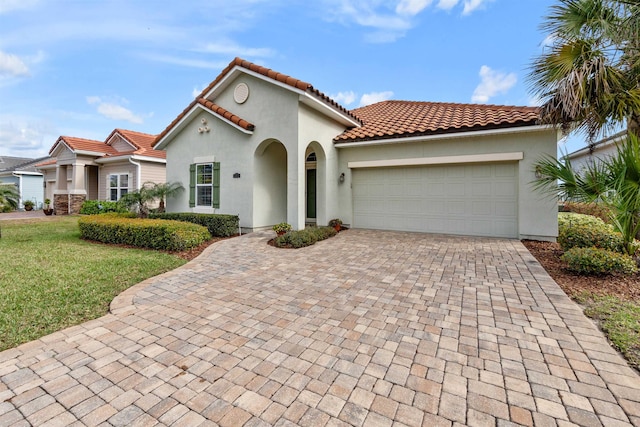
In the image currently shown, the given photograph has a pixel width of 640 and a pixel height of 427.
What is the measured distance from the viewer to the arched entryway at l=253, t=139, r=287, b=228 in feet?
37.6

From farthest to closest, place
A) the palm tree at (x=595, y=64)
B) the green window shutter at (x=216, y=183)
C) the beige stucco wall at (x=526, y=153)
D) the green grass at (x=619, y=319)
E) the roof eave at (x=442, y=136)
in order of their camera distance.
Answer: the green window shutter at (x=216, y=183) < the beige stucco wall at (x=526, y=153) < the roof eave at (x=442, y=136) < the palm tree at (x=595, y=64) < the green grass at (x=619, y=319)

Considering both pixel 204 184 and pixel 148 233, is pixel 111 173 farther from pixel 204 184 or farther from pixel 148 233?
pixel 148 233

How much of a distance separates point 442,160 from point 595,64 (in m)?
4.78

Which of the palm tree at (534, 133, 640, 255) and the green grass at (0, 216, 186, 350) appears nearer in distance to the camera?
the green grass at (0, 216, 186, 350)

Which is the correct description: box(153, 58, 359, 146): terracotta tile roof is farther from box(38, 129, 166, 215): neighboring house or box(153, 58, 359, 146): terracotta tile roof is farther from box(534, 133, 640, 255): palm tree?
box(38, 129, 166, 215): neighboring house

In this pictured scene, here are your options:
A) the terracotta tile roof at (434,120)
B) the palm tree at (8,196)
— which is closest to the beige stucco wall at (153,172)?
the palm tree at (8,196)

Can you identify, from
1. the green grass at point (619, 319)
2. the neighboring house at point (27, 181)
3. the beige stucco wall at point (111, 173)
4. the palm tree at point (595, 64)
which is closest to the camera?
the green grass at point (619, 319)

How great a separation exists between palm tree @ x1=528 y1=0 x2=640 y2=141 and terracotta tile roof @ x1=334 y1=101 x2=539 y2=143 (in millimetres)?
2295

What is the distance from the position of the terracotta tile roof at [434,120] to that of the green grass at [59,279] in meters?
8.72

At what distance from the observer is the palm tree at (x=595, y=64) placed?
6.60 meters

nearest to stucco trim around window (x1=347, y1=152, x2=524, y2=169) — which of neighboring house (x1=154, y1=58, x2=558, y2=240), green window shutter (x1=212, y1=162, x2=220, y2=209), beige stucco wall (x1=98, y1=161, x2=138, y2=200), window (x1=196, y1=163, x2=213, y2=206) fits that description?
neighboring house (x1=154, y1=58, x2=558, y2=240)

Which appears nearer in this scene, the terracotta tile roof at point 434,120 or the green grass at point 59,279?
the green grass at point 59,279

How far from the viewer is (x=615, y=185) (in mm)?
5863

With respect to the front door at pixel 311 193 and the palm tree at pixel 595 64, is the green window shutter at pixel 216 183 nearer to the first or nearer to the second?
the front door at pixel 311 193
